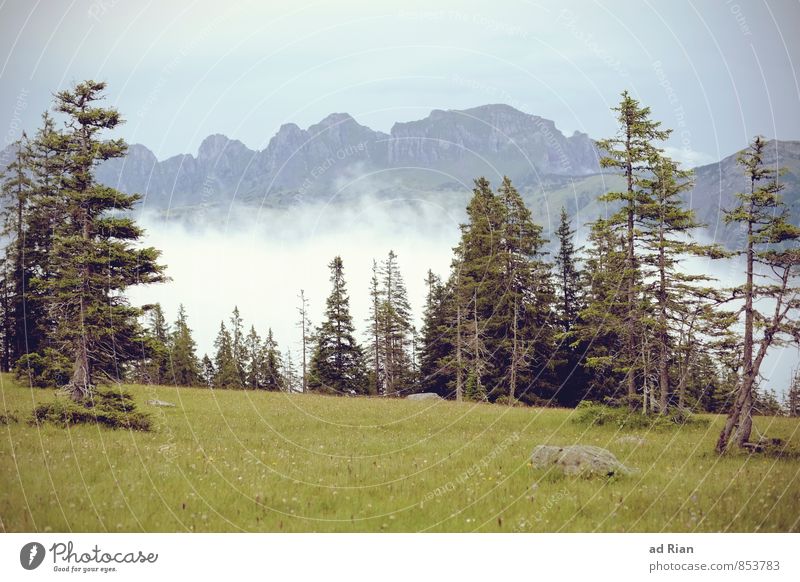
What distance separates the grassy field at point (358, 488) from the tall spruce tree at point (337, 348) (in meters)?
33.9

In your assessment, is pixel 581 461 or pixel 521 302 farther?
pixel 521 302

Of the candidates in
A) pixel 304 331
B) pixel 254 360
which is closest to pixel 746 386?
pixel 304 331

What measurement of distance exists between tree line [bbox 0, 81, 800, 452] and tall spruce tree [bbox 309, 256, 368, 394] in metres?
3.46

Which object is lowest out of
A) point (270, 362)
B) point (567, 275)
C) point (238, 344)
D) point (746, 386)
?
point (270, 362)

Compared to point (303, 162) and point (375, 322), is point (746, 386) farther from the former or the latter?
point (303, 162)

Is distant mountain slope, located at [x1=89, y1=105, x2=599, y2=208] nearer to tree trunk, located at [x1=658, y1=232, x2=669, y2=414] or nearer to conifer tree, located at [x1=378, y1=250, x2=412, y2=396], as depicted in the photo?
tree trunk, located at [x1=658, y1=232, x2=669, y2=414]

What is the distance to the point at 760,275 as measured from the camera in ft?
43.2

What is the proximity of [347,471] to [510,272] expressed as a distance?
87.9ft

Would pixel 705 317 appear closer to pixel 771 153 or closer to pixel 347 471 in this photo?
pixel 771 153

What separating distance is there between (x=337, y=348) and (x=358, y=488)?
41.0 meters

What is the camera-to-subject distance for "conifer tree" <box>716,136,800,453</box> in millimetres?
12836
